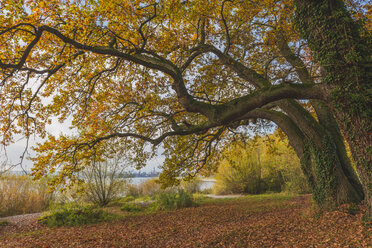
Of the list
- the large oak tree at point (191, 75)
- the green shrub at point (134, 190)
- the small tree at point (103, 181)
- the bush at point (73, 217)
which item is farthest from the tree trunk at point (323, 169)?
the green shrub at point (134, 190)

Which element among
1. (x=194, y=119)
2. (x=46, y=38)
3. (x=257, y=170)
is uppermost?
(x=46, y=38)

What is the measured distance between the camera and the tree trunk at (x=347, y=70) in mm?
3721

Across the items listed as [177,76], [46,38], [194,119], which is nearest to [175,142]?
[194,119]

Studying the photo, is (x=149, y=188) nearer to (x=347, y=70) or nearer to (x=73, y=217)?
(x=73, y=217)

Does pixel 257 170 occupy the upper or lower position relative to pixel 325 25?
lower

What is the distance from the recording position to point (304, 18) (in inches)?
173

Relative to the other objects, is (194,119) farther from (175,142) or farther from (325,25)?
(325,25)

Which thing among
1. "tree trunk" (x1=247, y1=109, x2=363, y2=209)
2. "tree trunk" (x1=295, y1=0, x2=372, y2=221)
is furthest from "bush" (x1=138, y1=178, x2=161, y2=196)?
"tree trunk" (x1=295, y1=0, x2=372, y2=221)

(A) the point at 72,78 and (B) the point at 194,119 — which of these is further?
(B) the point at 194,119

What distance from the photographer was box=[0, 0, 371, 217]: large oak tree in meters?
3.92

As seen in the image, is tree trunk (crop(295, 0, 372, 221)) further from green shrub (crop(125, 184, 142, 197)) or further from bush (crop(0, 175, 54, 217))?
green shrub (crop(125, 184, 142, 197))

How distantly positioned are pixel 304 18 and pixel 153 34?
3.94 metres

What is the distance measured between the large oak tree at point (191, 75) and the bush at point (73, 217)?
2.40 metres

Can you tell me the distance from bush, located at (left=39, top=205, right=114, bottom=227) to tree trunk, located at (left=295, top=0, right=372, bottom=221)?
776cm
